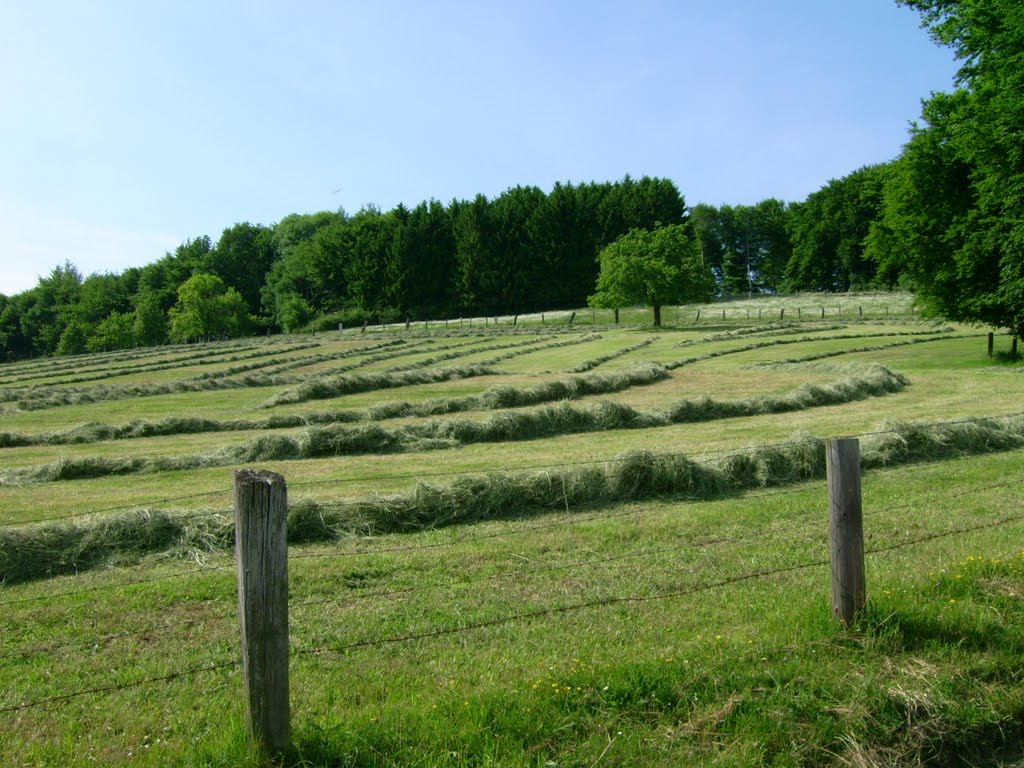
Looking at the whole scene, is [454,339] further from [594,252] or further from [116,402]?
[594,252]

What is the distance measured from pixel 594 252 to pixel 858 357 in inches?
2683

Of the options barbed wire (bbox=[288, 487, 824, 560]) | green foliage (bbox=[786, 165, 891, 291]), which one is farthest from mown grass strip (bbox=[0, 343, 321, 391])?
green foliage (bbox=[786, 165, 891, 291])

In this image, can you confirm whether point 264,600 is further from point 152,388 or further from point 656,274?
point 656,274

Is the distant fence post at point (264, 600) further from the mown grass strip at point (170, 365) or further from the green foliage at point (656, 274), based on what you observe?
the green foliage at point (656, 274)

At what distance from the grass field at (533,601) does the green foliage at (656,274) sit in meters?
49.6

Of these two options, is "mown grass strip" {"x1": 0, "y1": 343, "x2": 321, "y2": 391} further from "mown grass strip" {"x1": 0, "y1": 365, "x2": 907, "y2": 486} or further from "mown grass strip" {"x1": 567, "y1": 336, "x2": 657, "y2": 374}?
"mown grass strip" {"x1": 0, "y1": 365, "x2": 907, "y2": 486}

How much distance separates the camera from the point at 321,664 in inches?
228

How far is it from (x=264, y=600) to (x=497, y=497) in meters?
6.64

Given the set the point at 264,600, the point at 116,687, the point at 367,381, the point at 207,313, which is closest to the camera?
the point at 264,600

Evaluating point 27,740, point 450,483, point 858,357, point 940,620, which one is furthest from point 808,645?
point 858,357

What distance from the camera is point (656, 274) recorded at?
67.3m

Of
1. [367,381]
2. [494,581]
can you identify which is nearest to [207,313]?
[367,381]

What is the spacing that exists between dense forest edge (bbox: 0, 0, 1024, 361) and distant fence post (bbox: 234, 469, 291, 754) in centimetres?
2954

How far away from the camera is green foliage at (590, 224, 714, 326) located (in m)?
67.4
